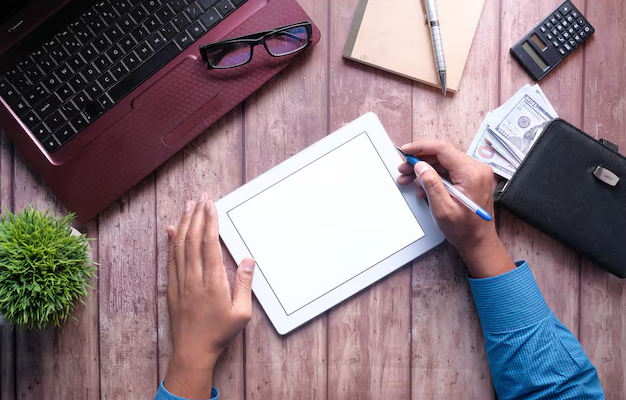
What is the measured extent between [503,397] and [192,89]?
2.48 feet

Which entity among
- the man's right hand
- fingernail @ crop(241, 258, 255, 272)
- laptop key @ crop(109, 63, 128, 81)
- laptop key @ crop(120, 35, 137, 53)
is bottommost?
the man's right hand

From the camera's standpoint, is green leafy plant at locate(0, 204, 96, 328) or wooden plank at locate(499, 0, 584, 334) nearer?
green leafy plant at locate(0, 204, 96, 328)

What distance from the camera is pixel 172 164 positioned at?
76 cm

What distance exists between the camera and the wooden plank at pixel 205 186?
2.50 feet

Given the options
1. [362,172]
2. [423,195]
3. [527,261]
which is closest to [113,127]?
[362,172]

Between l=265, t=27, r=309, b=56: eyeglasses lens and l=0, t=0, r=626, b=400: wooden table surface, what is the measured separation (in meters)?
0.04

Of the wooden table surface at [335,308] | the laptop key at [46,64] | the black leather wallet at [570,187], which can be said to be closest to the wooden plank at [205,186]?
the wooden table surface at [335,308]

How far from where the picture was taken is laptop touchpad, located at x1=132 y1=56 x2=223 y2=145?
69cm

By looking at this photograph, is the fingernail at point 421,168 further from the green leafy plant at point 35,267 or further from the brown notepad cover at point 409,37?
the green leafy plant at point 35,267

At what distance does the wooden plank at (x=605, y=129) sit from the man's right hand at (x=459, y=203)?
20 centimetres

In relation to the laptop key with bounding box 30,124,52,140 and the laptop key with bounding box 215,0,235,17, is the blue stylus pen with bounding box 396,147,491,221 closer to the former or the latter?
the laptop key with bounding box 215,0,235,17

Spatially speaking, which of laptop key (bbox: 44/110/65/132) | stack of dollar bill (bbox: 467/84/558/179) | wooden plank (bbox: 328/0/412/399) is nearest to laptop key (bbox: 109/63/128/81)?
laptop key (bbox: 44/110/65/132)

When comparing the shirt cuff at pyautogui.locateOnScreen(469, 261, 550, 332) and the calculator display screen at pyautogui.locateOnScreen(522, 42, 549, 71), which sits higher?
the calculator display screen at pyautogui.locateOnScreen(522, 42, 549, 71)

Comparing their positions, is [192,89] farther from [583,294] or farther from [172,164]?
[583,294]
